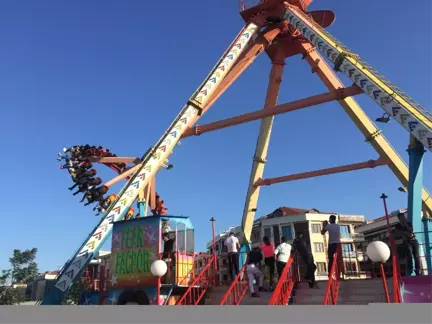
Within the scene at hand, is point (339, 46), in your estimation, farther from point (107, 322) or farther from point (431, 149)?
point (107, 322)

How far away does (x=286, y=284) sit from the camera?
10570mm

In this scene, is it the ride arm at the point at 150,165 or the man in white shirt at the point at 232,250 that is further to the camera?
the man in white shirt at the point at 232,250

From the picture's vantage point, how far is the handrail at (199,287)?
1183 centimetres

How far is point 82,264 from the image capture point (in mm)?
12938

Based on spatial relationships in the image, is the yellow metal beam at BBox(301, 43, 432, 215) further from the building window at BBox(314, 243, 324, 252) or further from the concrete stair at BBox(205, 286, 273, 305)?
the building window at BBox(314, 243, 324, 252)

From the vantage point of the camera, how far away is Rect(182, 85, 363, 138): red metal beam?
15.1 m

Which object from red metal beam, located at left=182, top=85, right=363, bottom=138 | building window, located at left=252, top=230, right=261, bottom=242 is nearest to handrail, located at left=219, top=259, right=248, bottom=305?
red metal beam, located at left=182, top=85, right=363, bottom=138

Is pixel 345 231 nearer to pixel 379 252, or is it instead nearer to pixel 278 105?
pixel 278 105

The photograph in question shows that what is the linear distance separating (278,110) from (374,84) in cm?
394

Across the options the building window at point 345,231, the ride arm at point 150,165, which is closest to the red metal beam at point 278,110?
the ride arm at point 150,165

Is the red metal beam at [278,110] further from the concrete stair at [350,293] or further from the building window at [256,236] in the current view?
the building window at [256,236]

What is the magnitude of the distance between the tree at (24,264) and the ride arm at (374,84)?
65.5 metres

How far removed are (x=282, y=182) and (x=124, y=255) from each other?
30.3 feet

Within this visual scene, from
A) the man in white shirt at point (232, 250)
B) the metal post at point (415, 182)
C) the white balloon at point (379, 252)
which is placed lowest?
the white balloon at point (379, 252)
